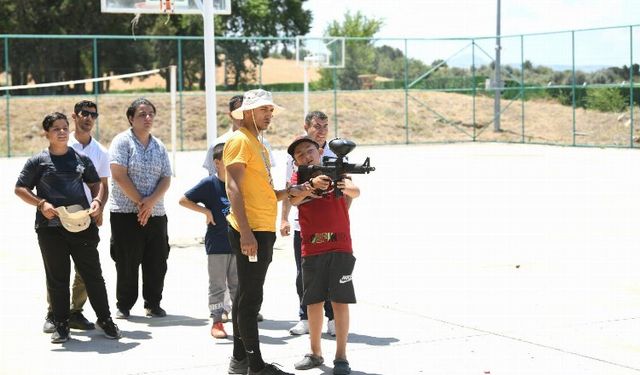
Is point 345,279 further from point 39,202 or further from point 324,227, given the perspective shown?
point 39,202

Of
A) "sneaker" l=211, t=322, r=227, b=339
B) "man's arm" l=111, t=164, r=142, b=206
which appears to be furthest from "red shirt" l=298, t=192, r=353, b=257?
"man's arm" l=111, t=164, r=142, b=206

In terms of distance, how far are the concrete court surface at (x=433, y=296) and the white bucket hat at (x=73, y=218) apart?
908 mm

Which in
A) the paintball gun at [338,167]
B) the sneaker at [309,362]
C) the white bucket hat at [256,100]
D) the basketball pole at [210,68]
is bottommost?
the sneaker at [309,362]

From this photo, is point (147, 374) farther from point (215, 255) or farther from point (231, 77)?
point (231, 77)

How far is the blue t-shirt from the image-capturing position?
8.63 metres

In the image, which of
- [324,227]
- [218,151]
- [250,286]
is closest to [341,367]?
[250,286]

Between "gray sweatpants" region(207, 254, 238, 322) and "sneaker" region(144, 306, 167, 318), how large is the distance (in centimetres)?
81

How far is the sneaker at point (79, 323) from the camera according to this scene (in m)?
8.67

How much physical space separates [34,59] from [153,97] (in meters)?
5.09

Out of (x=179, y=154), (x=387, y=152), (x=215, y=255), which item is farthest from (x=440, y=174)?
(x=215, y=255)

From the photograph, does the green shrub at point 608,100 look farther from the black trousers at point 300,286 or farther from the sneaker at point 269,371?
the sneaker at point 269,371

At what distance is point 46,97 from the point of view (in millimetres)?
41250

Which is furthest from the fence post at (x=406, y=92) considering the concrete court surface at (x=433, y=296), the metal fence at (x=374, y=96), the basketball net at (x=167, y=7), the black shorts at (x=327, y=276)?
the black shorts at (x=327, y=276)

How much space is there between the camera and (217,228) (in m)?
8.65
